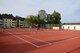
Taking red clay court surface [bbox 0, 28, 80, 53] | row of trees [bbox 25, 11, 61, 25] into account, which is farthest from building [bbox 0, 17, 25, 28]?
red clay court surface [bbox 0, 28, 80, 53]

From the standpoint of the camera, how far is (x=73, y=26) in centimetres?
7356

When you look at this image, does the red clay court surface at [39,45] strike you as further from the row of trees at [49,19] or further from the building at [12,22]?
the building at [12,22]

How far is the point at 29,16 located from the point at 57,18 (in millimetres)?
15850

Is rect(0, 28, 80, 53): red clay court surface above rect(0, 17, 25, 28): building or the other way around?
the other way around

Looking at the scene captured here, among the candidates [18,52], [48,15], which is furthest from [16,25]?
[18,52]

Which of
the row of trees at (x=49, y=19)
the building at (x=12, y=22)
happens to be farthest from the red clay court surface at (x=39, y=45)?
the building at (x=12, y=22)

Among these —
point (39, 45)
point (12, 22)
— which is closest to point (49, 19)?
point (12, 22)

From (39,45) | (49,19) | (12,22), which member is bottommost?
(39,45)

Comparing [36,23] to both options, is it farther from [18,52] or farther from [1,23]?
[18,52]

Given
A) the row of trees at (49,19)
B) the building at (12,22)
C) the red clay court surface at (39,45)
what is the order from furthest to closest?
the building at (12,22) < the row of trees at (49,19) < the red clay court surface at (39,45)

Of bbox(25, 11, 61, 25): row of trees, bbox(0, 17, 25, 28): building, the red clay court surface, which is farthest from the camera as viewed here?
bbox(0, 17, 25, 28): building

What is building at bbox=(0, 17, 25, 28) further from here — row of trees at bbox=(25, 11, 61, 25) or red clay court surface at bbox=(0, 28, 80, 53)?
red clay court surface at bbox=(0, 28, 80, 53)

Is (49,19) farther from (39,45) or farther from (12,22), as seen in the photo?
(39,45)

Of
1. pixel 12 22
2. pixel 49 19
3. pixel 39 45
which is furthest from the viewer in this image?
pixel 12 22
